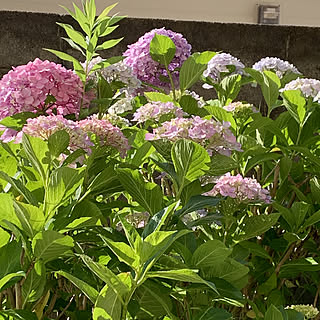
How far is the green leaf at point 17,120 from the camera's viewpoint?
1005mm

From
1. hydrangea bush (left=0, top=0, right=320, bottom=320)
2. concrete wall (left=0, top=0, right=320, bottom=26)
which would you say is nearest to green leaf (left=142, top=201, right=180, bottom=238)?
hydrangea bush (left=0, top=0, right=320, bottom=320)

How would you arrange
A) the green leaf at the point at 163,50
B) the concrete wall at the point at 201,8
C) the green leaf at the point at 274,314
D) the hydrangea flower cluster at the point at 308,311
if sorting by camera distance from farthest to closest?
the concrete wall at the point at 201,8
the green leaf at the point at 163,50
the hydrangea flower cluster at the point at 308,311
the green leaf at the point at 274,314

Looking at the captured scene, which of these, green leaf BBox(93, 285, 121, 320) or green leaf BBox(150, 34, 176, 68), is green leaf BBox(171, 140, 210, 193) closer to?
green leaf BBox(93, 285, 121, 320)

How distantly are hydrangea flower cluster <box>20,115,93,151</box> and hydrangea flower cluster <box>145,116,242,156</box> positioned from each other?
9 centimetres

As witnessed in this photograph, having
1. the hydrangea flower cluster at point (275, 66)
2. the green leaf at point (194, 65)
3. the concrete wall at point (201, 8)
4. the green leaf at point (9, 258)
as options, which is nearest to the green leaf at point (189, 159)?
the green leaf at point (9, 258)

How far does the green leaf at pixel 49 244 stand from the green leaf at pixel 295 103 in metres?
0.58

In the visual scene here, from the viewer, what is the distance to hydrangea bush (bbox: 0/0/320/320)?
79cm

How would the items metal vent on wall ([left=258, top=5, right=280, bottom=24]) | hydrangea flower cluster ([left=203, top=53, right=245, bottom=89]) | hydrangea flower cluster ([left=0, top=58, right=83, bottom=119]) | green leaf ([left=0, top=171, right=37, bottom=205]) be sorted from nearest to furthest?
green leaf ([left=0, top=171, right=37, bottom=205]) < hydrangea flower cluster ([left=0, top=58, right=83, bottom=119]) < hydrangea flower cluster ([left=203, top=53, right=245, bottom=89]) < metal vent on wall ([left=258, top=5, right=280, bottom=24])

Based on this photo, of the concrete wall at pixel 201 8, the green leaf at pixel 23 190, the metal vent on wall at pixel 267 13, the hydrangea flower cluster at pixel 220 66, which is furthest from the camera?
the metal vent on wall at pixel 267 13

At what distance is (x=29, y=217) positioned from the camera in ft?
2.54

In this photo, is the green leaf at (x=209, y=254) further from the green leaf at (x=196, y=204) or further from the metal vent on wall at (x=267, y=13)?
the metal vent on wall at (x=267, y=13)

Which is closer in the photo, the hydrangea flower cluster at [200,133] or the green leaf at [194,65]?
the hydrangea flower cluster at [200,133]

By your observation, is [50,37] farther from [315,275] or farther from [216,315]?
[216,315]

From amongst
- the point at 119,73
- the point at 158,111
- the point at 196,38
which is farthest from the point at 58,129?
the point at 196,38
